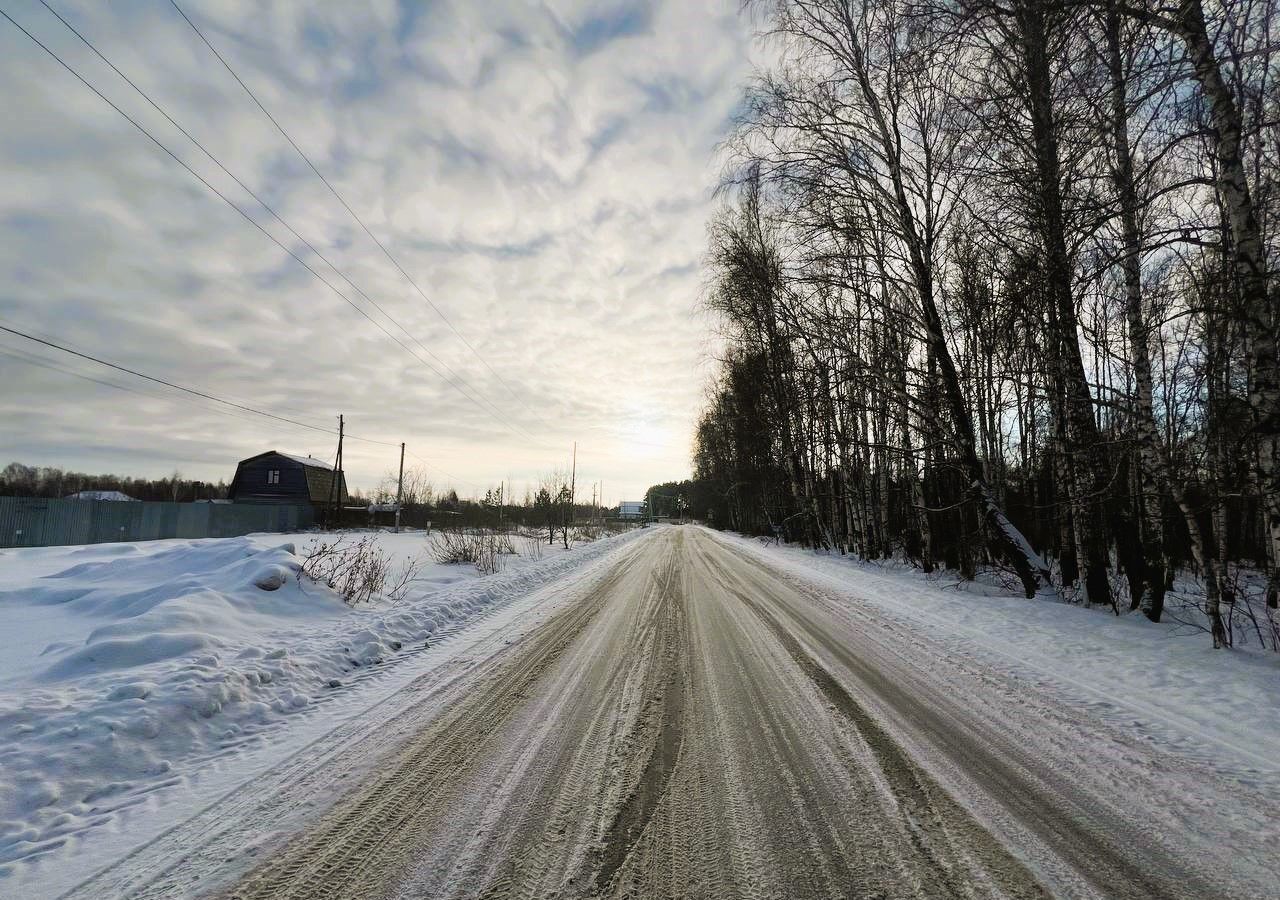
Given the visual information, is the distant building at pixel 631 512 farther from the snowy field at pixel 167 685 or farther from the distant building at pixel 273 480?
the snowy field at pixel 167 685

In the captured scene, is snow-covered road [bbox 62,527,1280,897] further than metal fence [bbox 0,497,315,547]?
No

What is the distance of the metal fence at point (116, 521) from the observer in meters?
23.0

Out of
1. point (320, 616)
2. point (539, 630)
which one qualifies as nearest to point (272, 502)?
point (320, 616)

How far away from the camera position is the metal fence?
23.0 metres

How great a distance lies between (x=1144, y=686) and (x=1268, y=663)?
6.00 ft

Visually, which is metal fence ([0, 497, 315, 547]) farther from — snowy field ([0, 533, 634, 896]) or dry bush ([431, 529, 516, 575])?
snowy field ([0, 533, 634, 896])

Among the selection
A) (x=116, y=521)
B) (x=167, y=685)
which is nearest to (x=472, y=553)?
(x=167, y=685)

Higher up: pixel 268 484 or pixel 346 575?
pixel 268 484

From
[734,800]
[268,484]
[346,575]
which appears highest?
[268,484]

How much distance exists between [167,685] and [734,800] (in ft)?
14.8

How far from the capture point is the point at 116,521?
1066 inches

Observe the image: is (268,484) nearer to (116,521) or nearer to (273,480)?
(273,480)

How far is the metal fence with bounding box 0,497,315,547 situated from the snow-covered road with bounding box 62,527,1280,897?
3106 cm

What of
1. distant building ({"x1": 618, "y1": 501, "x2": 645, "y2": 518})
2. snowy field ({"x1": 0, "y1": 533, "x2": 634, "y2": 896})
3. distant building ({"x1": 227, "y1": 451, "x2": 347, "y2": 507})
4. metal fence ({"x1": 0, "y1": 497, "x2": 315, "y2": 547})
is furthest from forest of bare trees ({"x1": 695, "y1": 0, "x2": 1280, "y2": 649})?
distant building ({"x1": 618, "y1": 501, "x2": 645, "y2": 518})
